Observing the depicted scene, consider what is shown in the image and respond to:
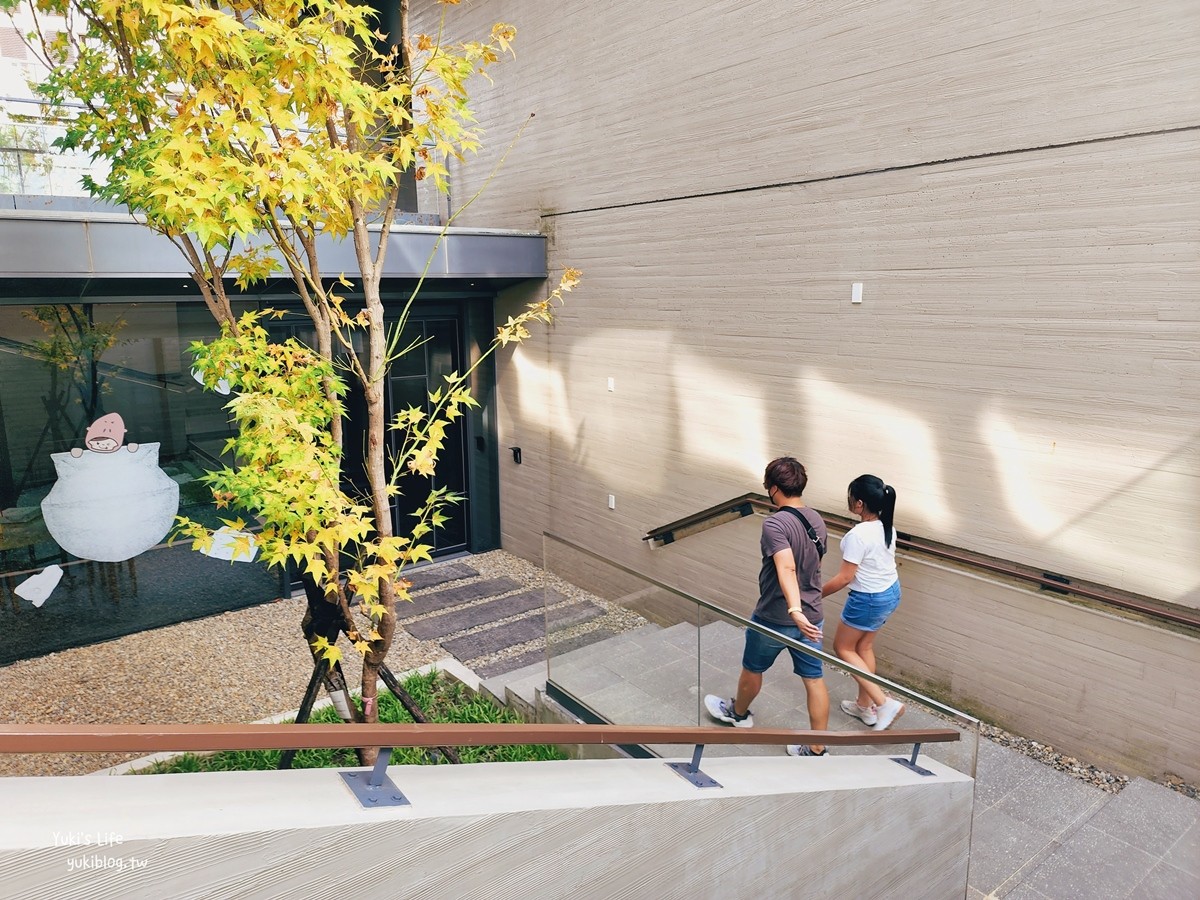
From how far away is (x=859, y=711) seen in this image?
397cm

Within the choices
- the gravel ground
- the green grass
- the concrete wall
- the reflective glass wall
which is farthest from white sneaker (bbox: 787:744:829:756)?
the reflective glass wall

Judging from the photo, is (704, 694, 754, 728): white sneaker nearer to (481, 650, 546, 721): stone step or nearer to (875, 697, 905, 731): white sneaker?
(875, 697, 905, 731): white sneaker

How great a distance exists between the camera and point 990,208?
533 centimetres

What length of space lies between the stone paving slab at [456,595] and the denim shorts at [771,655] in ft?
15.7

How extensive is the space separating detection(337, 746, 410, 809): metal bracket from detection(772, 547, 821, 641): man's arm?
9.69 feet

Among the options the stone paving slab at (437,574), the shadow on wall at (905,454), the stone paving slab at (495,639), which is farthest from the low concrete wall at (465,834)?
the stone paving slab at (437,574)

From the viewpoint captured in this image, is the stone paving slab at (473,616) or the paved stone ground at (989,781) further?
the stone paving slab at (473,616)

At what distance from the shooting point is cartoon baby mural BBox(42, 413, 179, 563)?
763 centimetres

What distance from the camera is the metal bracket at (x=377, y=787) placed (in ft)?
6.11

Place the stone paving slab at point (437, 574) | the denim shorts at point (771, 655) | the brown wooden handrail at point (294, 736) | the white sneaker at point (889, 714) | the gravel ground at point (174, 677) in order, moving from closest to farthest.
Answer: the brown wooden handrail at point (294, 736), the white sneaker at point (889, 714), the denim shorts at point (771, 655), the gravel ground at point (174, 677), the stone paving slab at point (437, 574)

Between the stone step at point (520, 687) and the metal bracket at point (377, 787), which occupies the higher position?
the metal bracket at point (377, 787)

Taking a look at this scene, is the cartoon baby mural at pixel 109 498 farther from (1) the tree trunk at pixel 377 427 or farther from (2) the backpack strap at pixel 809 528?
(2) the backpack strap at pixel 809 528

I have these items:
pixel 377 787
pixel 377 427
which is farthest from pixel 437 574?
pixel 377 787

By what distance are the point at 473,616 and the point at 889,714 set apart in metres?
5.44
